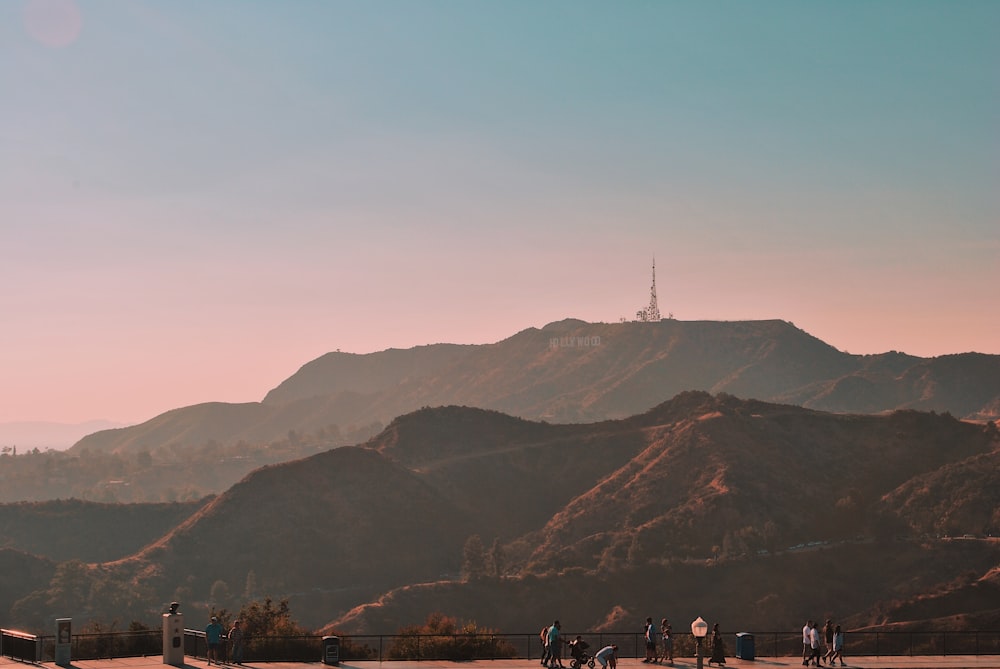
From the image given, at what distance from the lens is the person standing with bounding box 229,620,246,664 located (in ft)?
134

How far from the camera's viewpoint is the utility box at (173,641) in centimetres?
4044

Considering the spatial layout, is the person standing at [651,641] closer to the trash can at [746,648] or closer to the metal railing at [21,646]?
the trash can at [746,648]

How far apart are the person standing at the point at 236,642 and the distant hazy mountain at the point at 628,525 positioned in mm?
69296

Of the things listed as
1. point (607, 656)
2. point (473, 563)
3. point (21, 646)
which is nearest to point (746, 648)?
point (607, 656)

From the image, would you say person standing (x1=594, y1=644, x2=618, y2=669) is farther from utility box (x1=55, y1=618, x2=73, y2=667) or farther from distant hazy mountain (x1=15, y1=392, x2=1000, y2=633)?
distant hazy mountain (x1=15, y1=392, x2=1000, y2=633)

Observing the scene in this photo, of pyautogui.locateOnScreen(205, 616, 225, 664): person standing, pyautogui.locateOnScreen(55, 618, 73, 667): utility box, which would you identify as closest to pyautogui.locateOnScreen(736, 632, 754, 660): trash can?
pyautogui.locateOnScreen(205, 616, 225, 664): person standing

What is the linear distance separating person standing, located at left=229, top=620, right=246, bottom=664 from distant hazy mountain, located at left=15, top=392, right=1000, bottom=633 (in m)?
69.3

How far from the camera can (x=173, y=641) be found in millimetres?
40469

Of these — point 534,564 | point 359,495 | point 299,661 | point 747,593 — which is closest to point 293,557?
point 359,495

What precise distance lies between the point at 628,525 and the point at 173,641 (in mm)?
100411

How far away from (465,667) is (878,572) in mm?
84936

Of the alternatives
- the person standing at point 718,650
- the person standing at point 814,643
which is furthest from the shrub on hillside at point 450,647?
the person standing at point 814,643

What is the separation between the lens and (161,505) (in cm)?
18412

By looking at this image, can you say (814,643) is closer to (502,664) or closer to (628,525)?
(502,664)
